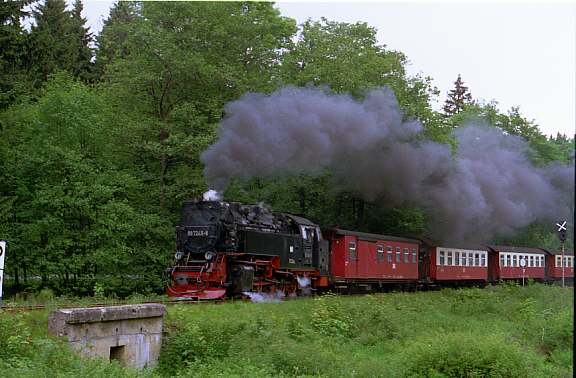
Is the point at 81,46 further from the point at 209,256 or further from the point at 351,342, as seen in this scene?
the point at 351,342

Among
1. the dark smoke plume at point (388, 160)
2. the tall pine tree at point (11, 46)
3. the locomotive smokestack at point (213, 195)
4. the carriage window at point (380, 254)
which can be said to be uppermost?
the tall pine tree at point (11, 46)

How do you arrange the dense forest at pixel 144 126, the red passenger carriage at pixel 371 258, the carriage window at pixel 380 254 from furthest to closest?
the carriage window at pixel 380 254, the red passenger carriage at pixel 371 258, the dense forest at pixel 144 126

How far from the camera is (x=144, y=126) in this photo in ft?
82.7

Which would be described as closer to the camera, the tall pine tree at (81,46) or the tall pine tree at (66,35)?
the tall pine tree at (66,35)

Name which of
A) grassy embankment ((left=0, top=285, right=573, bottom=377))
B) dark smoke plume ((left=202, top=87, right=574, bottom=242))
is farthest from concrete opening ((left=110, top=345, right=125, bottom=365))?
dark smoke plume ((left=202, top=87, right=574, bottom=242))

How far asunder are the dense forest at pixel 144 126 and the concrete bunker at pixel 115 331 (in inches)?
338

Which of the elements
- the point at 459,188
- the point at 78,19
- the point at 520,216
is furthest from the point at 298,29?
the point at 78,19

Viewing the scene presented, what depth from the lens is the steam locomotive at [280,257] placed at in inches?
762

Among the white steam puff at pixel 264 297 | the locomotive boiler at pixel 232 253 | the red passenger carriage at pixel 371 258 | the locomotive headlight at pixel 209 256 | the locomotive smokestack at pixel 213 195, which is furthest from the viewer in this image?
the red passenger carriage at pixel 371 258

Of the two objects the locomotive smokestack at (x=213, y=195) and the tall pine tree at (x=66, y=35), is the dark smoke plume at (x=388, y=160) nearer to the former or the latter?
the locomotive smokestack at (x=213, y=195)

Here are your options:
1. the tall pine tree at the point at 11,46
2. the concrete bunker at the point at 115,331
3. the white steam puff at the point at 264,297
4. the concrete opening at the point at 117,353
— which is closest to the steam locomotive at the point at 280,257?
the white steam puff at the point at 264,297

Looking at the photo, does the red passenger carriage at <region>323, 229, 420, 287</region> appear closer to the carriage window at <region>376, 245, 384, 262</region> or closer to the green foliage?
the carriage window at <region>376, 245, 384, 262</region>

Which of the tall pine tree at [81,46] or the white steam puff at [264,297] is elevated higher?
the tall pine tree at [81,46]

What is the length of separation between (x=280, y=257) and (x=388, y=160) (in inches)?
363
